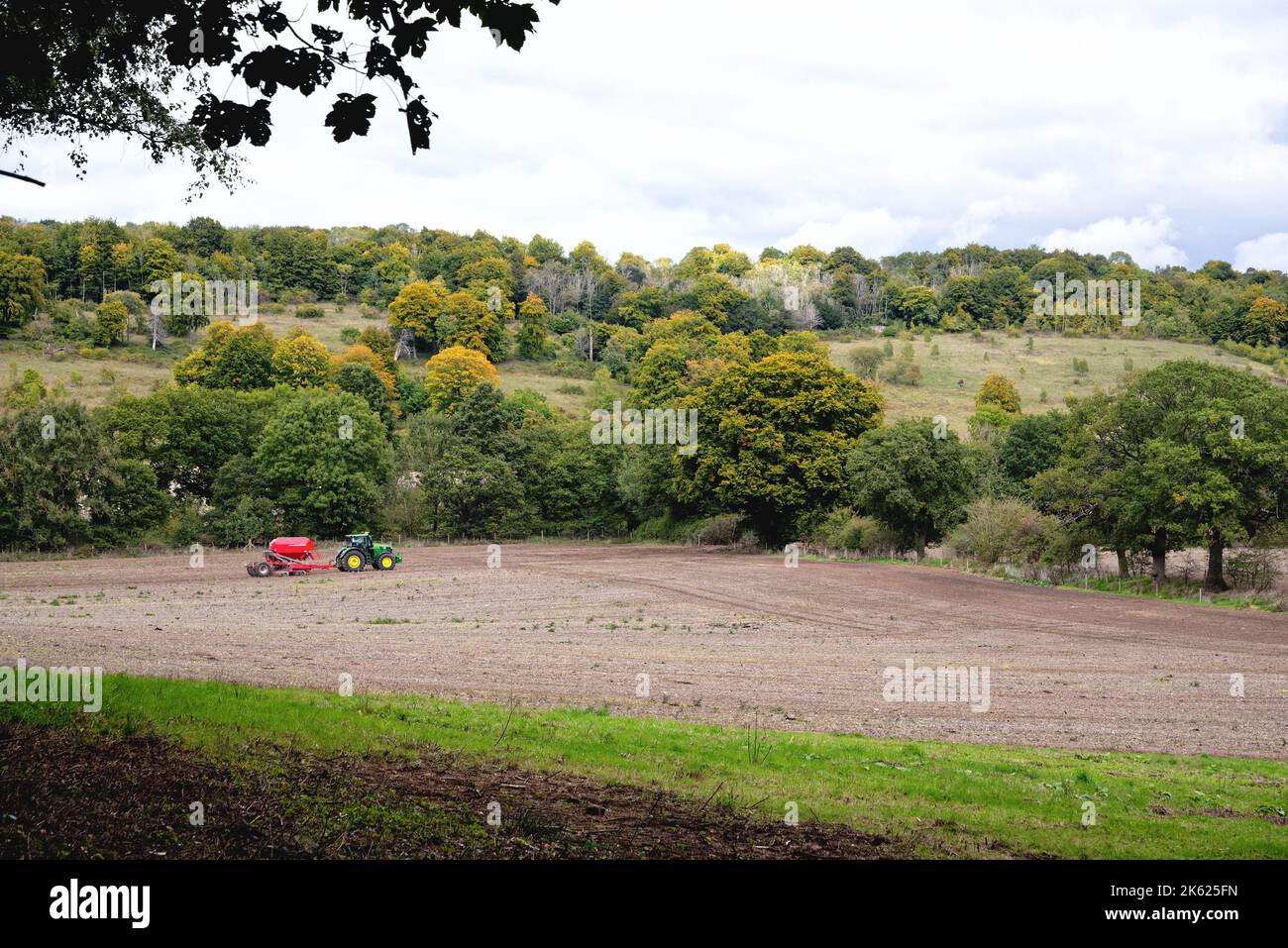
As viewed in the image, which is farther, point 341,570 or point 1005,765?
point 341,570

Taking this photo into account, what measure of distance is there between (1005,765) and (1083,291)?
166 metres

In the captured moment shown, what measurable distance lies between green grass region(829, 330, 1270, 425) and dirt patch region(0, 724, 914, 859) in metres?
94.7

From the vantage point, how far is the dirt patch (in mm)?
6781

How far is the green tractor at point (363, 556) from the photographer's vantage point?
52.5 m

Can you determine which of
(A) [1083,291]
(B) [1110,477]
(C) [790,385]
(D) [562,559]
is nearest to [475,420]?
(D) [562,559]

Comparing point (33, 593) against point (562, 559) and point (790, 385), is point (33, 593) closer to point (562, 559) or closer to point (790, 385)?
point (562, 559)

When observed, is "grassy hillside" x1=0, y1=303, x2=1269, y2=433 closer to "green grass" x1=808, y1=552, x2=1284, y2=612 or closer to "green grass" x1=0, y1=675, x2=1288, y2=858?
"green grass" x1=808, y1=552, x2=1284, y2=612

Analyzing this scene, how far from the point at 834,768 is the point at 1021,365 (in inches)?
4858

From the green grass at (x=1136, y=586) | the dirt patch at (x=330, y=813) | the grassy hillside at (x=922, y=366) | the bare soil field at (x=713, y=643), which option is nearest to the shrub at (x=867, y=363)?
the grassy hillside at (x=922, y=366)

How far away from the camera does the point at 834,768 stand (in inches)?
471

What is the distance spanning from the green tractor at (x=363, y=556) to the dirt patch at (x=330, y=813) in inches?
1732

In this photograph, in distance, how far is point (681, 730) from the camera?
14.5 metres

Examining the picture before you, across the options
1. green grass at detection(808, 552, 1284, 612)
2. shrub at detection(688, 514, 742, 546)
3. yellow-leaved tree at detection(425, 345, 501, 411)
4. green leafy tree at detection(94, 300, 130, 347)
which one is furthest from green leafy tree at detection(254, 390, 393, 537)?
green leafy tree at detection(94, 300, 130, 347)

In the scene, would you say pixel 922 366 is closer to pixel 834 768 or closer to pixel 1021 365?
pixel 1021 365
